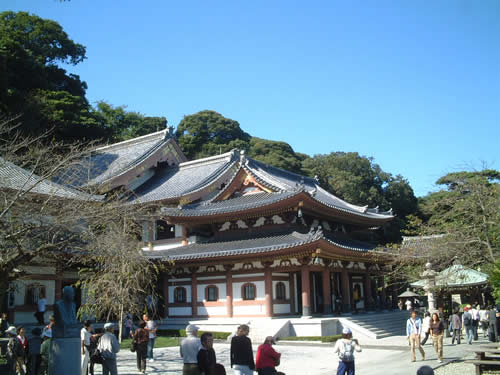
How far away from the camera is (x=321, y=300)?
30672 mm

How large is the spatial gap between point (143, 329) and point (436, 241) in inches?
538

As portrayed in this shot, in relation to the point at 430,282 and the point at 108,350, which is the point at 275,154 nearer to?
the point at 430,282

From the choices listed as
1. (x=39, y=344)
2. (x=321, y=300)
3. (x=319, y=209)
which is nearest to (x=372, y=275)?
(x=321, y=300)

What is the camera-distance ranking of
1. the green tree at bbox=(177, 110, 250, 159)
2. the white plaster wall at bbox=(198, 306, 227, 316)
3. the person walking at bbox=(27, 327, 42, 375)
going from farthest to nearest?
1. the green tree at bbox=(177, 110, 250, 159)
2. the white plaster wall at bbox=(198, 306, 227, 316)
3. the person walking at bbox=(27, 327, 42, 375)

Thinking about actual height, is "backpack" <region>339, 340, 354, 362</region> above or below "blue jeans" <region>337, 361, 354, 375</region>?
above

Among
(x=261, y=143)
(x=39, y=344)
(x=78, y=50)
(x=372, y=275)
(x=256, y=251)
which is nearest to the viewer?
(x=39, y=344)

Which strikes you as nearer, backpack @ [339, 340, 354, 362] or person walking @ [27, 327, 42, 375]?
backpack @ [339, 340, 354, 362]

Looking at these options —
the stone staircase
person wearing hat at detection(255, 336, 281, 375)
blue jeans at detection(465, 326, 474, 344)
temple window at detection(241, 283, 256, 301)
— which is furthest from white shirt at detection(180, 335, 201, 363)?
temple window at detection(241, 283, 256, 301)

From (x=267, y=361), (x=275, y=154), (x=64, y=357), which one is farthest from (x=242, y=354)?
(x=275, y=154)

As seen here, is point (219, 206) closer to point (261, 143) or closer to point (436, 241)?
point (436, 241)

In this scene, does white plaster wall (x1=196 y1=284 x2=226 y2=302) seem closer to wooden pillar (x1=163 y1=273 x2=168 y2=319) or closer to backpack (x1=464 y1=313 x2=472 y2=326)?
wooden pillar (x1=163 y1=273 x2=168 y2=319)

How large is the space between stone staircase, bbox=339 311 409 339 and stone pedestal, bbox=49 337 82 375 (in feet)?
56.8

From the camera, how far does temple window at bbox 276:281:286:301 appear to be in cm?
2747

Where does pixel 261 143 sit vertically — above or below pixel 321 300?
above
